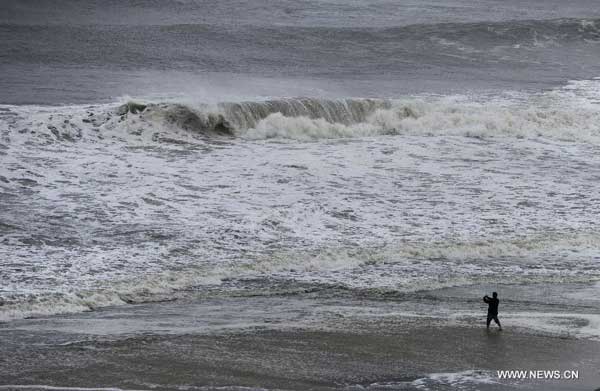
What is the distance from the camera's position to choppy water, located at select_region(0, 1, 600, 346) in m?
17.5

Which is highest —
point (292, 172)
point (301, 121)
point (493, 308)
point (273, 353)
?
point (301, 121)

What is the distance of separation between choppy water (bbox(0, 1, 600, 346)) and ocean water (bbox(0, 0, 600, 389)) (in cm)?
7

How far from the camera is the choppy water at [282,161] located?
687 inches

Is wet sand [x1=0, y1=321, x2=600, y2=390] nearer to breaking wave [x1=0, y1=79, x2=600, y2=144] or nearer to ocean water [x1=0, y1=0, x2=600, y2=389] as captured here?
ocean water [x1=0, y1=0, x2=600, y2=389]

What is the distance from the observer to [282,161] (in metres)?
25.2

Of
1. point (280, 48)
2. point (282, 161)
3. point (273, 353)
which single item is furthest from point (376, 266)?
point (280, 48)

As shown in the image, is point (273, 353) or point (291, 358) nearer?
point (291, 358)

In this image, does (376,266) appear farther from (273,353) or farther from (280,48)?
(280,48)

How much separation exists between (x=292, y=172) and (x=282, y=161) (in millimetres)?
1308

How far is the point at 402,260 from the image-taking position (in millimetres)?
18172

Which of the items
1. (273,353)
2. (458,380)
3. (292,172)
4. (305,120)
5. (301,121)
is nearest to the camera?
(458,380)

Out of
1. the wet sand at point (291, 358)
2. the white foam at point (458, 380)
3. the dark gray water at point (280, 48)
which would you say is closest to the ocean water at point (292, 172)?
the white foam at point (458, 380)

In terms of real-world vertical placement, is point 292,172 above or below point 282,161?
below

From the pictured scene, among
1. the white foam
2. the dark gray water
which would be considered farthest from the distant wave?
the white foam
